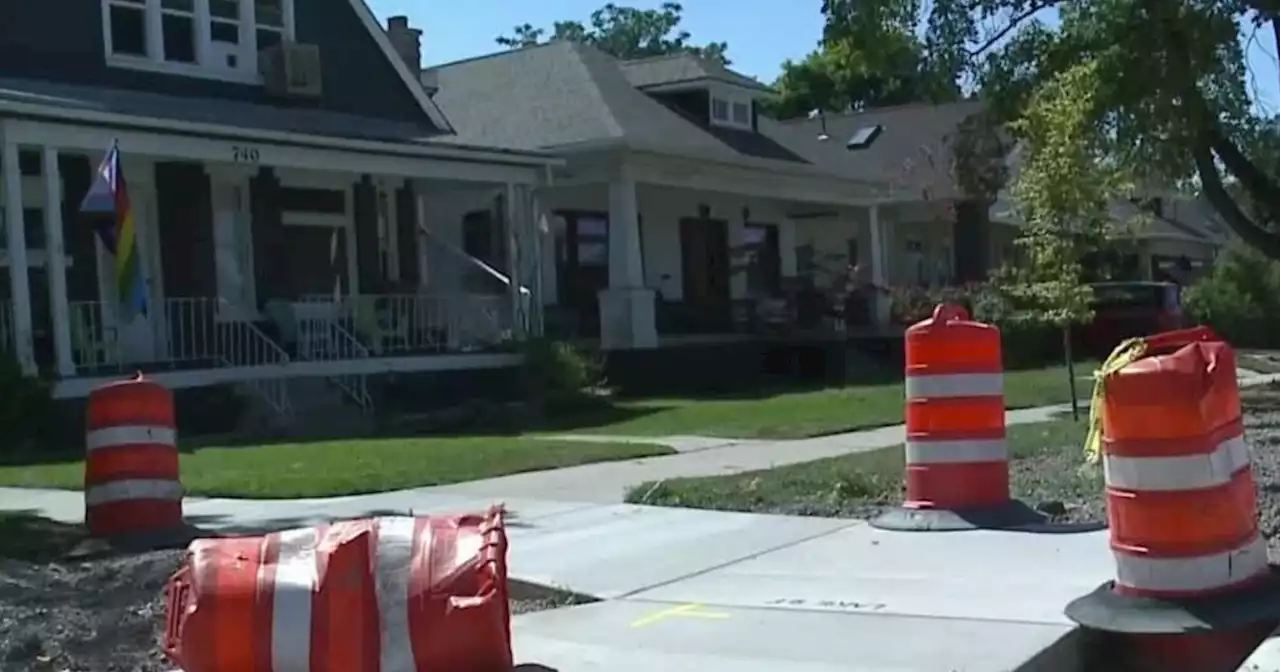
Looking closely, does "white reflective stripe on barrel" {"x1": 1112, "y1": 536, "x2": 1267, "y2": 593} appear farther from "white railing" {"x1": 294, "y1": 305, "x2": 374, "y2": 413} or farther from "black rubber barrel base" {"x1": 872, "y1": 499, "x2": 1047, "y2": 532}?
"white railing" {"x1": 294, "y1": 305, "x2": 374, "y2": 413}

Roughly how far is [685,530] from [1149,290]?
2611cm

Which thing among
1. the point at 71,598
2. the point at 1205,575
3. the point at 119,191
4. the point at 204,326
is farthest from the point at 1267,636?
the point at 204,326

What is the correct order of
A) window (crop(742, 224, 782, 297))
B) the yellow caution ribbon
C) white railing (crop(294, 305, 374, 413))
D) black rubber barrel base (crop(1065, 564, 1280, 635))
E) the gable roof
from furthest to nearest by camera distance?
window (crop(742, 224, 782, 297)), the gable roof, white railing (crop(294, 305, 374, 413)), the yellow caution ribbon, black rubber barrel base (crop(1065, 564, 1280, 635))

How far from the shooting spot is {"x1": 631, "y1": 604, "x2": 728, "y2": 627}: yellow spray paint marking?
7430 millimetres

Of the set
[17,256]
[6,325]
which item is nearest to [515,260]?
[6,325]

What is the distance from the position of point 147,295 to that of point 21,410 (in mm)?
3483

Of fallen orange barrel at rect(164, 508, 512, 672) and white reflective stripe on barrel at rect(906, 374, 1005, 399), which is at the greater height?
white reflective stripe on barrel at rect(906, 374, 1005, 399)

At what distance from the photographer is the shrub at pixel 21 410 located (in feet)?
62.1

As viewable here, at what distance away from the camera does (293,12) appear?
2695 centimetres

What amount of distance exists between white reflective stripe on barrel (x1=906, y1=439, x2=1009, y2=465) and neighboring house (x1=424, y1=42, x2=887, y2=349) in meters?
18.9

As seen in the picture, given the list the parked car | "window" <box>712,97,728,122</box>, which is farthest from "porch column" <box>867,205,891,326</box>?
"window" <box>712,97,728,122</box>

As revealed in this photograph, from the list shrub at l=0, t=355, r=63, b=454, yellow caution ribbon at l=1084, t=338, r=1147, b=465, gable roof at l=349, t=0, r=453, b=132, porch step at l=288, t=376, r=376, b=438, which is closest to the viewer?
yellow caution ribbon at l=1084, t=338, r=1147, b=465

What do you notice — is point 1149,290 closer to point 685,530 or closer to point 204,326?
point 204,326

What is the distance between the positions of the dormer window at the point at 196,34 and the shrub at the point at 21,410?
6.27 meters
